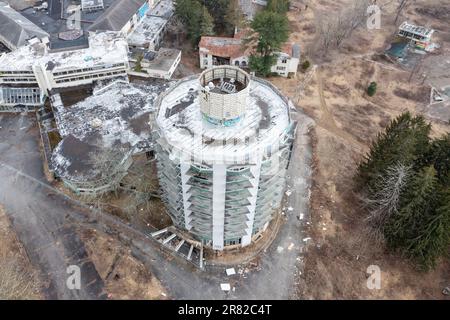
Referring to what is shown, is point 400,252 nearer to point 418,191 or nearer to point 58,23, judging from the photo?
point 418,191

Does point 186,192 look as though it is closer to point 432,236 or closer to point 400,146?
point 400,146

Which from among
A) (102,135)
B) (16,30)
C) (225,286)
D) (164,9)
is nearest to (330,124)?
(225,286)

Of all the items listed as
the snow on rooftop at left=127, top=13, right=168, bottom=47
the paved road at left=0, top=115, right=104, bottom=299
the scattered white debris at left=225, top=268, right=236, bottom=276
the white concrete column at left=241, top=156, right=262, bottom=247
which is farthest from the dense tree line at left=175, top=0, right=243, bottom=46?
the scattered white debris at left=225, top=268, right=236, bottom=276

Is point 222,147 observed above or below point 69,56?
above

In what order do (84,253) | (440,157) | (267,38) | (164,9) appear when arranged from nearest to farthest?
1. (440,157)
2. (84,253)
3. (267,38)
4. (164,9)

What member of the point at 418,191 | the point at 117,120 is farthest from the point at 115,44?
the point at 418,191

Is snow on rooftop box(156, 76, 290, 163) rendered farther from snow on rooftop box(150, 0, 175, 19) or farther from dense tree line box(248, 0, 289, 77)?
snow on rooftop box(150, 0, 175, 19)
